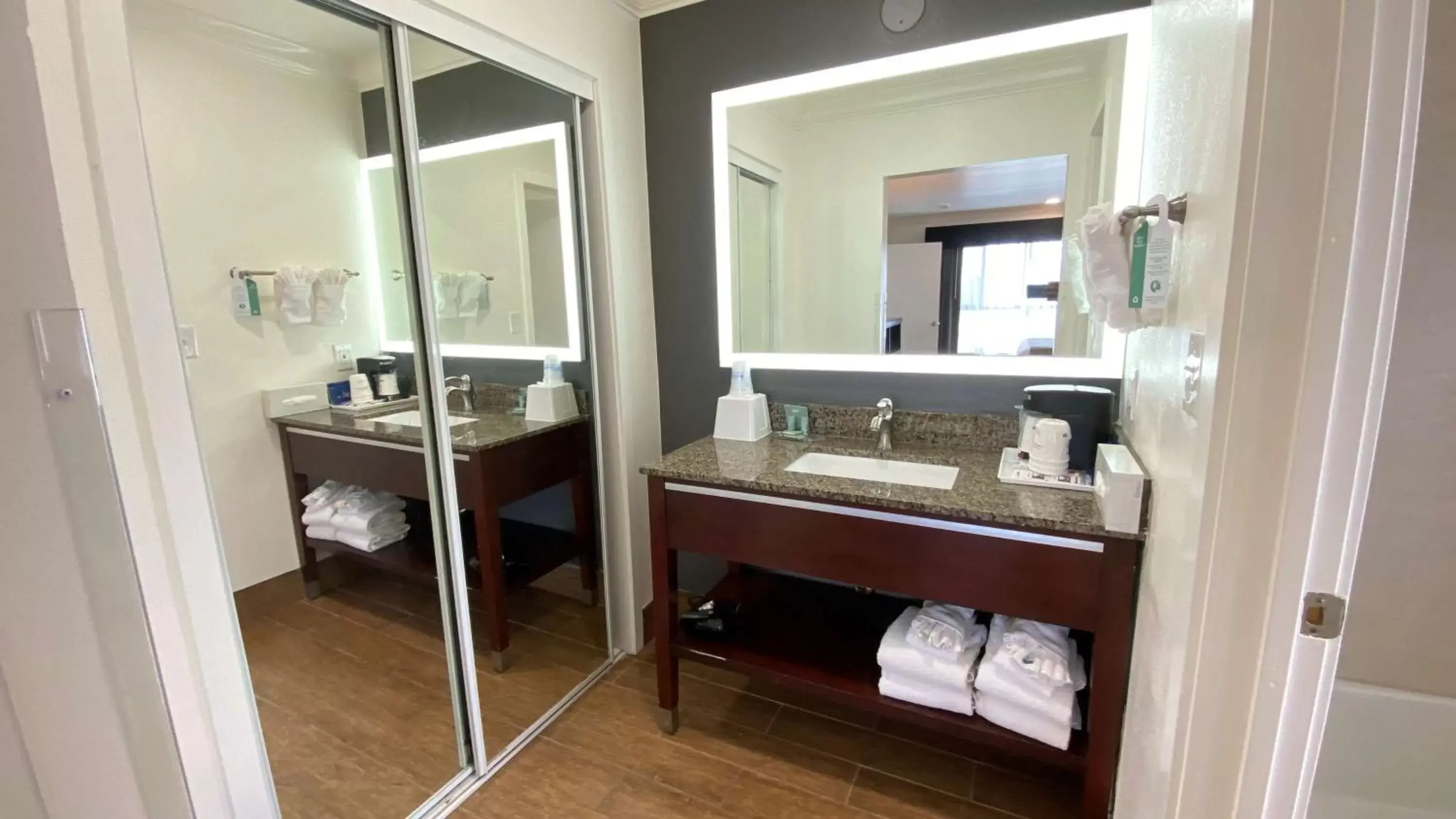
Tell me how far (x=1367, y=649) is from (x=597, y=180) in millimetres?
2371

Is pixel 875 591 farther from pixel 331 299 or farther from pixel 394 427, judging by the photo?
pixel 331 299

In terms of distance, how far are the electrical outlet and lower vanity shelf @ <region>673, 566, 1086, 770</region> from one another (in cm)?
124

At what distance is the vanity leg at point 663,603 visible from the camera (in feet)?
5.75

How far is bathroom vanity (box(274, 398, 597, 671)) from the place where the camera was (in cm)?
162

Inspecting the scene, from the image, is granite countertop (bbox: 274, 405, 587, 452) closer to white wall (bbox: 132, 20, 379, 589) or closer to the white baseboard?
white wall (bbox: 132, 20, 379, 589)

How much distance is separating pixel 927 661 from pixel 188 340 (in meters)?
1.76

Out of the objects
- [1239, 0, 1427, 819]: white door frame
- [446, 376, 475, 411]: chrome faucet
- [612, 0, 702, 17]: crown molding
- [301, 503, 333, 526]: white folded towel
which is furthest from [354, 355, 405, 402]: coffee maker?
[1239, 0, 1427, 819]: white door frame

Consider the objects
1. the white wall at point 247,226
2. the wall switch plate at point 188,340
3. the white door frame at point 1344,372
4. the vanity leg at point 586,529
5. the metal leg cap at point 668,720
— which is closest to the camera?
the white door frame at point 1344,372

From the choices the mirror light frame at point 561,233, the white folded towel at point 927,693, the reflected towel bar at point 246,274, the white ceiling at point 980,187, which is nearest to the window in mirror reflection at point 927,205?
the white ceiling at point 980,187

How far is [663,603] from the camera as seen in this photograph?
180cm

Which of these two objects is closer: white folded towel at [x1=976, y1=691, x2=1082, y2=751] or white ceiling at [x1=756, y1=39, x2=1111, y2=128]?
white folded towel at [x1=976, y1=691, x2=1082, y2=751]

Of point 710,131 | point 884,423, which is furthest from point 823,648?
point 710,131

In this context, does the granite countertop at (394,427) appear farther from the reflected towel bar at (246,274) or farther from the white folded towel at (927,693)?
the white folded towel at (927,693)

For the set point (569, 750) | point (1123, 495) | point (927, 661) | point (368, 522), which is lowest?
point (569, 750)
